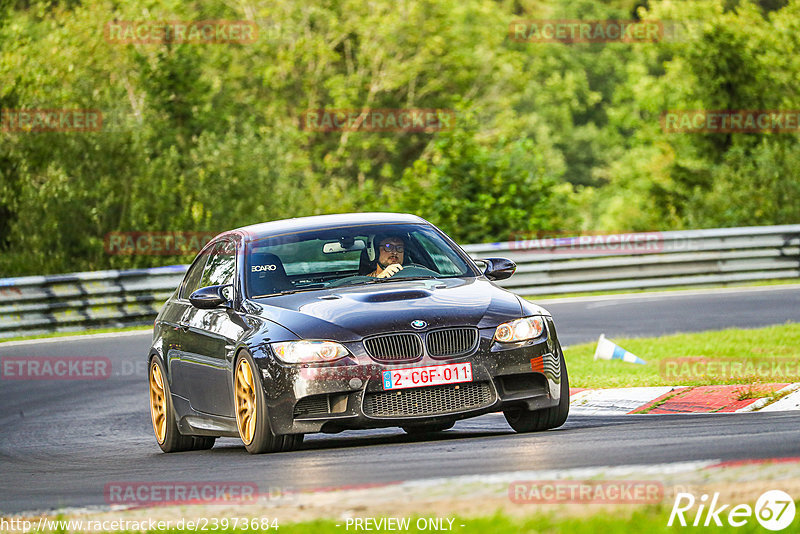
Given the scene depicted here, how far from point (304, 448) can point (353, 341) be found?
1.11 m

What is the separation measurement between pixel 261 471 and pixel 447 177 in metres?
22.1

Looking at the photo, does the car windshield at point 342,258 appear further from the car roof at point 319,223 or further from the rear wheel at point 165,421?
the rear wheel at point 165,421

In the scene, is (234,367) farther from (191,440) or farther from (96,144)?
(96,144)

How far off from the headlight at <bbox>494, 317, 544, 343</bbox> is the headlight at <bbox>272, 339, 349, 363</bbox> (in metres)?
0.95

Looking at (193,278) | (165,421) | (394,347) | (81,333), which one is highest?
(394,347)

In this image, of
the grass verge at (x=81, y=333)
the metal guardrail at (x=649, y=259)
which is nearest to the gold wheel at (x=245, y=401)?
the grass verge at (x=81, y=333)

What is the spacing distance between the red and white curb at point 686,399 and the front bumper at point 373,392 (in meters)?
2.01

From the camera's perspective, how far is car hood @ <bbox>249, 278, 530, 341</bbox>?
326 inches

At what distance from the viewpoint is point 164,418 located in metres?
10.2

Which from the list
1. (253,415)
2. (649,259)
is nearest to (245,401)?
(253,415)

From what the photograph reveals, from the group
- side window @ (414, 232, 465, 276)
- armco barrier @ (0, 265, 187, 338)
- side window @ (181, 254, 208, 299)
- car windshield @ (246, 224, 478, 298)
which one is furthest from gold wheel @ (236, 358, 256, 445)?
armco barrier @ (0, 265, 187, 338)

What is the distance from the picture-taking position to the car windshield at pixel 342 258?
30.6 feet

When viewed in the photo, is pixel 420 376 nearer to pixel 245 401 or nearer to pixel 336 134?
pixel 245 401

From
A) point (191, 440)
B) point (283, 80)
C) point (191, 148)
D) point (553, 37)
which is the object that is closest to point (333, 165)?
point (283, 80)
